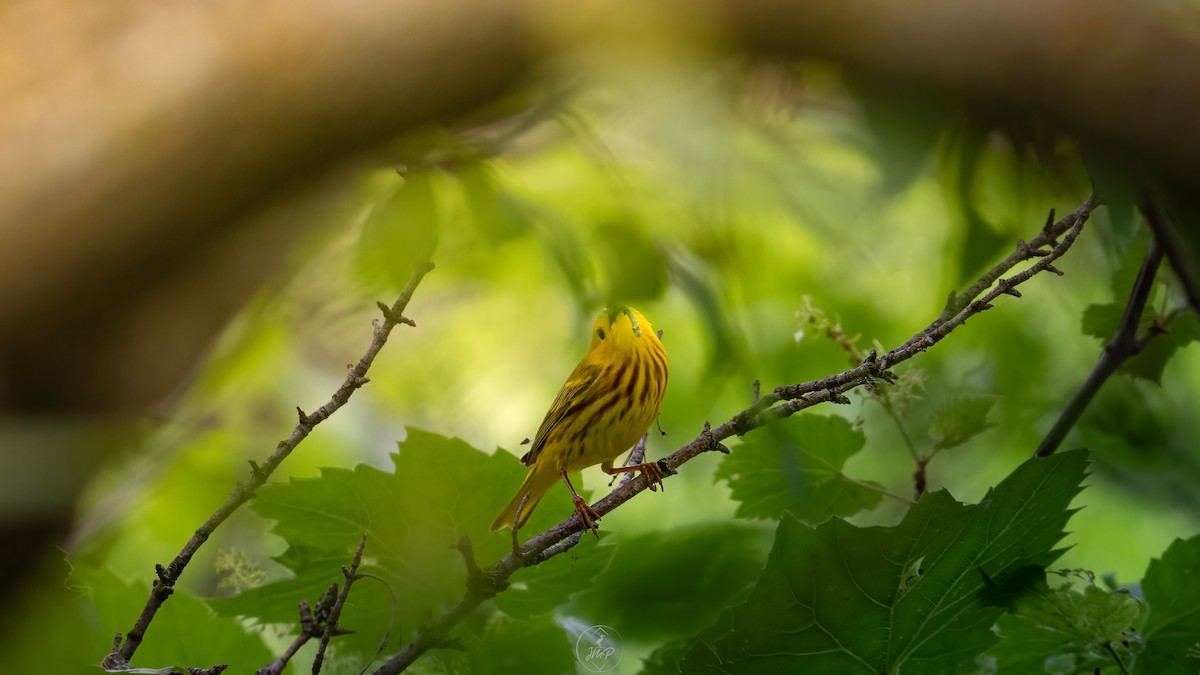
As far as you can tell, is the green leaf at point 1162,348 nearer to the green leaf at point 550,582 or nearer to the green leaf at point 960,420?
the green leaf at point 960,420

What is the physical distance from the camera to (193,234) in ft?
1.23

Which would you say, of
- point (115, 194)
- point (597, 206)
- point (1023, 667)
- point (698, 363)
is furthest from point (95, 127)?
point (1023, 667)

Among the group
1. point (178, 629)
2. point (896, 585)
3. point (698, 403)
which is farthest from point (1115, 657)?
point (178, 629)

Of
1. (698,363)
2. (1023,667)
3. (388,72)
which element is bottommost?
(1023,667)

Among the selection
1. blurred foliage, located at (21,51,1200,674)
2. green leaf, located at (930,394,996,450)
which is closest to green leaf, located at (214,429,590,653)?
blurred foliage, located at (21,51,1200,674)

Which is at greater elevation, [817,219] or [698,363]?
Result: [698,363]

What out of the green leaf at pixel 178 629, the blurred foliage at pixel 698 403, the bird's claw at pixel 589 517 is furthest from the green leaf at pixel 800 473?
the green leaf at pixel 178 629

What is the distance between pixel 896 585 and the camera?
0.58m

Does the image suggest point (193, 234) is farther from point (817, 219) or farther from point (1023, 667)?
point (1023, 667)

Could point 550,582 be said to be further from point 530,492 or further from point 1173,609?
point 1173,609

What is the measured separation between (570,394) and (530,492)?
16 centimetres

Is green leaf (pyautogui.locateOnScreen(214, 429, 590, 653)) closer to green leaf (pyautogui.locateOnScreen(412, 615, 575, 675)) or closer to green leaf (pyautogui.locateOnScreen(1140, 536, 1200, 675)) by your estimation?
green leaf (pyautogui.locateOnScreen(412, 615, 575, 675))

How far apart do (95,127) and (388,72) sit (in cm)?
12

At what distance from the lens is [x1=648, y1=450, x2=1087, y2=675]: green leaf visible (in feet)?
1.87
